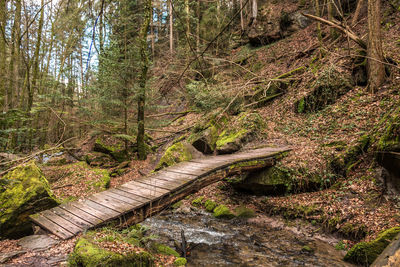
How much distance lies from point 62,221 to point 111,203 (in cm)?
88

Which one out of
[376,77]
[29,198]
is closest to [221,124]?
[376,77]

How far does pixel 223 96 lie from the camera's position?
40.1 feet

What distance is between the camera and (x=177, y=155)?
379 inches

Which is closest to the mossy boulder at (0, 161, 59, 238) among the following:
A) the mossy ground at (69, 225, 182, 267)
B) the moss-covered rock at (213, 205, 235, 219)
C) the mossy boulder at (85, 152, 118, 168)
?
the mossy ground at (69, 225, 182, 267)

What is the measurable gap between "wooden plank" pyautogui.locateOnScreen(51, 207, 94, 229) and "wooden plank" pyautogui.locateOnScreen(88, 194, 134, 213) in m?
0.56

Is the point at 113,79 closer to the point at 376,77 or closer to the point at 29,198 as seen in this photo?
the point at 29,198

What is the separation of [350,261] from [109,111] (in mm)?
10834

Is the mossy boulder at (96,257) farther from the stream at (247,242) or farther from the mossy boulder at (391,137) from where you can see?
the mossy boulder at (391,137)

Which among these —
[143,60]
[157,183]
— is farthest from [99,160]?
[157,183]

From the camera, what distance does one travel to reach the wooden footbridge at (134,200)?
3984 mm

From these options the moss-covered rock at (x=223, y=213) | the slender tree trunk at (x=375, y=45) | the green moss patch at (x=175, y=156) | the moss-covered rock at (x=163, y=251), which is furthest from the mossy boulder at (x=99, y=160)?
the slender tree trunk at (x=375, y=45)

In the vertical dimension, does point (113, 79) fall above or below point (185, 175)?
above

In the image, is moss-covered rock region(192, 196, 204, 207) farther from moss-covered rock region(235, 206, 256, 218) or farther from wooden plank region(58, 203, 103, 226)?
wooden plank region(58, 203, 103, 226)

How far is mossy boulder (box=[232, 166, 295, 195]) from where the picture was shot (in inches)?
288
